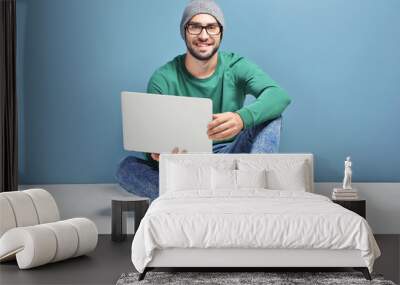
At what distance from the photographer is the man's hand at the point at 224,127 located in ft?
23.7

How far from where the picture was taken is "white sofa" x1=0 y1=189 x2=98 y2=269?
5.30 m

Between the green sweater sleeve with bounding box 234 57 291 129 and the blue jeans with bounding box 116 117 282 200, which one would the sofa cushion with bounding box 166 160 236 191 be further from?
the green sweater sleeve with bounding box 234 57 291 129

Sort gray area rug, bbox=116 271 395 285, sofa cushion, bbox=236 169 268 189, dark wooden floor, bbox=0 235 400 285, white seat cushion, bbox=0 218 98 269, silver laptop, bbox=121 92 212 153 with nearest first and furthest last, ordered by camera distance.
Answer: gray area rug, bbox=116 271 395 285 < dark wooden floor, bbox=0 235 400 285 < white seat cushion, bbox=0 218 98 269 < sofa cushion, bbox=236 169 268 189 < silver laptop, bbox=121 92 212 153

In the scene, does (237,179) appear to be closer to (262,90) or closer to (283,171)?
(283,171)

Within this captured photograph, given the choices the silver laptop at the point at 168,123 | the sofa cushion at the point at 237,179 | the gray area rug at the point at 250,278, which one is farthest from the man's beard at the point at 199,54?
the gray area rug at the point at 250,278

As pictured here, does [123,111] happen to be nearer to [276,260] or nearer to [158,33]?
[158,33]

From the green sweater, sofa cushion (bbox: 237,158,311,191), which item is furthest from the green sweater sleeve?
sofa cushion (bbox: 237,158,311,191)

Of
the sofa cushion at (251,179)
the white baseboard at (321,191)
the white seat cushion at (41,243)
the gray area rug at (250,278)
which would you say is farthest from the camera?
the white baseboard at (321,191)

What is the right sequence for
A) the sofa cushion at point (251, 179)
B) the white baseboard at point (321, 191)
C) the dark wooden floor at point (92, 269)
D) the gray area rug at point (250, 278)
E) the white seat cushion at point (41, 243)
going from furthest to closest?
the white baseboard at point (321, 191) < the sofa cushion at point (251, 179) < the white seat cushion at point (41, 243) < the dark wooden floor at point (92, 269) < the gray area rug at point (250, 278)

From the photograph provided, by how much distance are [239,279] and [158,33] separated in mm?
3311

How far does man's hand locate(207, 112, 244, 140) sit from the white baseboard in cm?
105

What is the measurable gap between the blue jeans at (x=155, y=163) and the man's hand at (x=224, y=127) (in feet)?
0.23

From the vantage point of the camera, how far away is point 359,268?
5188 mm

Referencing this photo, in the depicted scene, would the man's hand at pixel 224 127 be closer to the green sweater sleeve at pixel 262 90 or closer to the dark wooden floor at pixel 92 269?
the green sweater sleeve at pixel 262 90
